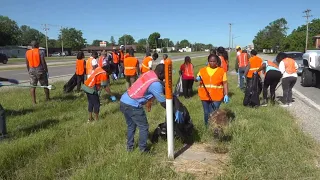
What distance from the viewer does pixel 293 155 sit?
4512 millimetres

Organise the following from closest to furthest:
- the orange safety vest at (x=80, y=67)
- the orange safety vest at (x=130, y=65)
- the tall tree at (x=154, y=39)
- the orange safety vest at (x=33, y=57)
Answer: the orange safety vest at (x=33, y=57)
the orange safety vest at (x=130, y=65)
the orange safety vest at (x=80, y=67)
the tall tree at (x=154, y=39)

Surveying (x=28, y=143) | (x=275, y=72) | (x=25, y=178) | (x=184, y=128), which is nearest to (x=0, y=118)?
(x=28, y=143)

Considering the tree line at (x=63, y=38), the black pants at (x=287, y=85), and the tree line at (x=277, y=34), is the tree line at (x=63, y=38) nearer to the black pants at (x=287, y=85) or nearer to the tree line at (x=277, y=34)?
the black pants at (x=287, y=85)

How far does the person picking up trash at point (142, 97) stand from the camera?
14.4ft

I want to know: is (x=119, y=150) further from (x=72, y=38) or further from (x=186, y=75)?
(x=72, y=38)

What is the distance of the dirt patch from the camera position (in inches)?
168

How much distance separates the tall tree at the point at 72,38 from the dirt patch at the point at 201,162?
115575mm

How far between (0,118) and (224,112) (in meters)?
3.99

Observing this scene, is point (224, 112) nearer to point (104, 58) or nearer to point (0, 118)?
point (0, 118)

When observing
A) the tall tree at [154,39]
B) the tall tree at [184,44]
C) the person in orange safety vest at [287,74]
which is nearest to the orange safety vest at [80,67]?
the person in orange safety vest at [287,74]

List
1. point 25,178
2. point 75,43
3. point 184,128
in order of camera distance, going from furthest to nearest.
→ point 75,43 → point 184,128 → point 25,178

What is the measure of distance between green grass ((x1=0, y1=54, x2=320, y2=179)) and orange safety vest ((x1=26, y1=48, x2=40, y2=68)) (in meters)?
2.28

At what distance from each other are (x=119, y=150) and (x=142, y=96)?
917mm

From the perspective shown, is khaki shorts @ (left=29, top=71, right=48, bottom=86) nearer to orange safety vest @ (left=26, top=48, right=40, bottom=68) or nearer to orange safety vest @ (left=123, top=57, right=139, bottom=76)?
orange safety vest @ (left=26, top=48, right=40, bottom=68)
